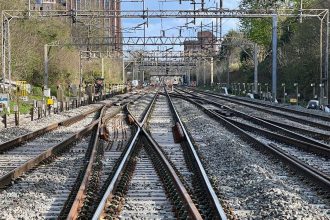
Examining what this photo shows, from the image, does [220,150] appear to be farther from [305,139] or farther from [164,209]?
[164,209]

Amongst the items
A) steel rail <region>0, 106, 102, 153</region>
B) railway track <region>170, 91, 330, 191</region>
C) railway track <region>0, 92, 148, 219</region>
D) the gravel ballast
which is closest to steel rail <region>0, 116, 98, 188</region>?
railway track <region>0, 92, 148, 219</region>

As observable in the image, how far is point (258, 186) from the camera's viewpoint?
32.5ft

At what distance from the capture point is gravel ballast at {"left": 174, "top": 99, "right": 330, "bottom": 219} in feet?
26.7

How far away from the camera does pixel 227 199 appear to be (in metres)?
9.12

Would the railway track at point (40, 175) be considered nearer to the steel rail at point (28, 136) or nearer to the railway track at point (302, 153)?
the steel rail at point (28, 136)

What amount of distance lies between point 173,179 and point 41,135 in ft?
34.5

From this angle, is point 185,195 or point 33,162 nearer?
point 185,195

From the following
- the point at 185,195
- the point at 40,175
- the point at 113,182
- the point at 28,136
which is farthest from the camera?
the point at 28,136

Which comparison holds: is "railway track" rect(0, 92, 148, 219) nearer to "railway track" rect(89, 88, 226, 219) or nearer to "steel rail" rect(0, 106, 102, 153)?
"steel rail" rect(0, 106, 102, 153)

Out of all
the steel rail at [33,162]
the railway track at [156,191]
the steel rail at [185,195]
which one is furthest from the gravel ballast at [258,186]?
the steel rail at [33,162]

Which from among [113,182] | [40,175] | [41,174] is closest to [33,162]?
[41,174]

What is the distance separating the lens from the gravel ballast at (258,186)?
8.12 metres

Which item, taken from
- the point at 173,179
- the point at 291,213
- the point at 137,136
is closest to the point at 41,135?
the point at 137,136

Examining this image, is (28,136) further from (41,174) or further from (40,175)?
(40,175)
